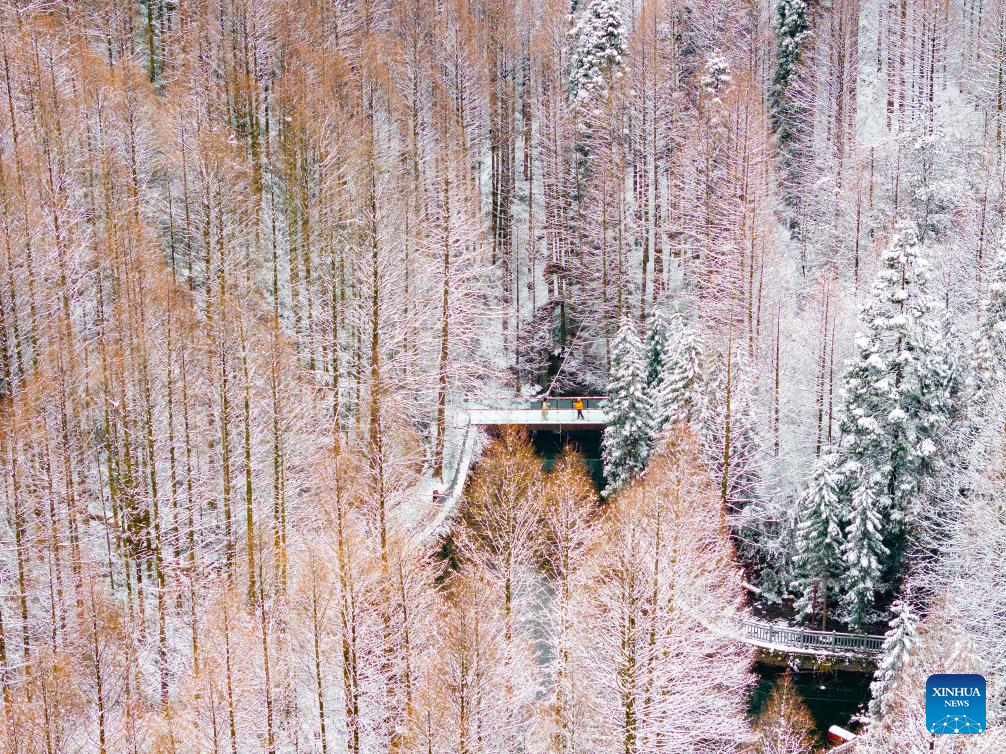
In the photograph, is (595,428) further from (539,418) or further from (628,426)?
(628,426)

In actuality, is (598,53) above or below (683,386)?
above

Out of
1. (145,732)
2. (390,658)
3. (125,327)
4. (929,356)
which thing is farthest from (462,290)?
(145,732)

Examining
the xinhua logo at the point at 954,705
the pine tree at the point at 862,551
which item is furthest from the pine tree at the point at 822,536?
the xinhua logo at the point at 954,705

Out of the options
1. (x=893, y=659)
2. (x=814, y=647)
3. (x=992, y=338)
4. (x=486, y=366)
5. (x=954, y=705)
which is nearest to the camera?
(x=954, y=705)

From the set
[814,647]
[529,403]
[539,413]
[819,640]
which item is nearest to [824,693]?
[814,647]

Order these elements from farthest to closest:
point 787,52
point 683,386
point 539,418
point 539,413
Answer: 1. point 787,52
2. point 539,413
3. point 539,418
4. point 683,386
